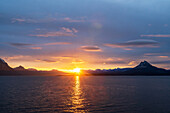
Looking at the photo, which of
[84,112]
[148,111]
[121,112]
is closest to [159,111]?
[148,111]

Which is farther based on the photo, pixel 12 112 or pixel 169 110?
pixel 169 110

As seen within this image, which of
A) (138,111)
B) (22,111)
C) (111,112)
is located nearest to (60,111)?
(22,111)

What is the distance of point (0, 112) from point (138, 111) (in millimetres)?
31596

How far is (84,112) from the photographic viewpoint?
128 feet

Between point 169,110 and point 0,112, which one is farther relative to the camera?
point 169,110

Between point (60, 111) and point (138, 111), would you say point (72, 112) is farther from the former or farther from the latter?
point (138, 111)

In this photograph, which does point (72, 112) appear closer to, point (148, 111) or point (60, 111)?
point (60, 111)

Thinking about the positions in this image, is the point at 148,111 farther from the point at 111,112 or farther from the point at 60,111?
the point at 60,111

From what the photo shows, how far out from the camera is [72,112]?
128ft

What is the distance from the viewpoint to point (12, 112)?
125ft

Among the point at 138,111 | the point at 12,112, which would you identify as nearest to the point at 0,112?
the point at 12,112

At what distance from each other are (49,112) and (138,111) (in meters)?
20.8

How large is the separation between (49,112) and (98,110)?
11.5 metres

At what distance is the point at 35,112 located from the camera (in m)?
38.4
